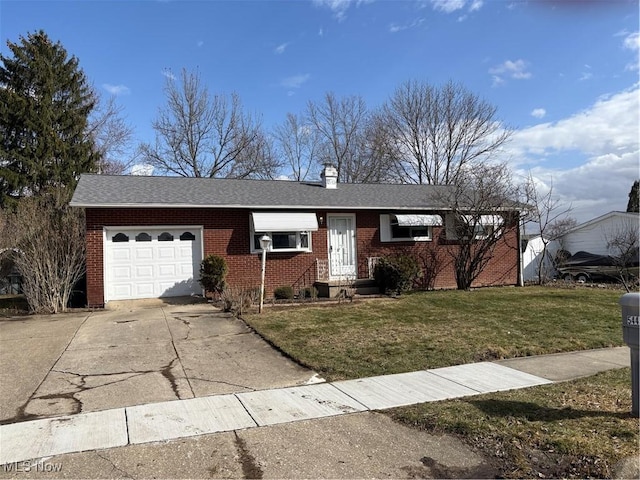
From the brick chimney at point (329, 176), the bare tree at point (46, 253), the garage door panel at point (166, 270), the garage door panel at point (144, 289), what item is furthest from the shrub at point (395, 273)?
the bare tree at point (46, 253)

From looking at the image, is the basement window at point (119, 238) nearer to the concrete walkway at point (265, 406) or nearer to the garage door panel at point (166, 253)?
the garage door panel at point (166, 253)

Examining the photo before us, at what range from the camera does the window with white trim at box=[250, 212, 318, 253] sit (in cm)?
1470

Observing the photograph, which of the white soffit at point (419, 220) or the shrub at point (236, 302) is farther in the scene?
the white soffit at point (419, 220)

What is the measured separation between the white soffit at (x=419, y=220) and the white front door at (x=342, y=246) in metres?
1.68

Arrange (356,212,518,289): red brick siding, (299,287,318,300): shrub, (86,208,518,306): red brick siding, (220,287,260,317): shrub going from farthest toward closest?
1. (356,212,518,289): red brick siding
2. (299,287,318,300): shrub
3. (86,208,518,306): red brick siding
4. (220,287,260,317): shrub

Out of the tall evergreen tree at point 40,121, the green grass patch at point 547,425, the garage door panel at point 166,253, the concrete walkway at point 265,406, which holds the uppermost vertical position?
the tall evergreen tree at point 40,121

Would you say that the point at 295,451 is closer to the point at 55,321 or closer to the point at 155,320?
the point at 155,320

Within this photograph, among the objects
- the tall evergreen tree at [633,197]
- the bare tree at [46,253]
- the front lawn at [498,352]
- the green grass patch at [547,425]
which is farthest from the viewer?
the tall evergreen tree at [633,197]

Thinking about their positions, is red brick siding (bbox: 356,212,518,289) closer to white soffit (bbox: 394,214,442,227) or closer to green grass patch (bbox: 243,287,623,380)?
white soffit (bbox: 394,214,442,227)

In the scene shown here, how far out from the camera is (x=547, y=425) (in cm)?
448

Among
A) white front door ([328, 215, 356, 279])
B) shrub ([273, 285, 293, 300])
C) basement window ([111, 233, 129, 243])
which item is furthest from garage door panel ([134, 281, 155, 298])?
white front door ([328, 215, 356, 279])

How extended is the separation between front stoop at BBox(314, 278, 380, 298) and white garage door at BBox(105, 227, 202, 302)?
148 inches

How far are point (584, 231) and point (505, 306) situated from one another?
23.4 m

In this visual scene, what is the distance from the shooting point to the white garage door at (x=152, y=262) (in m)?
13.5
